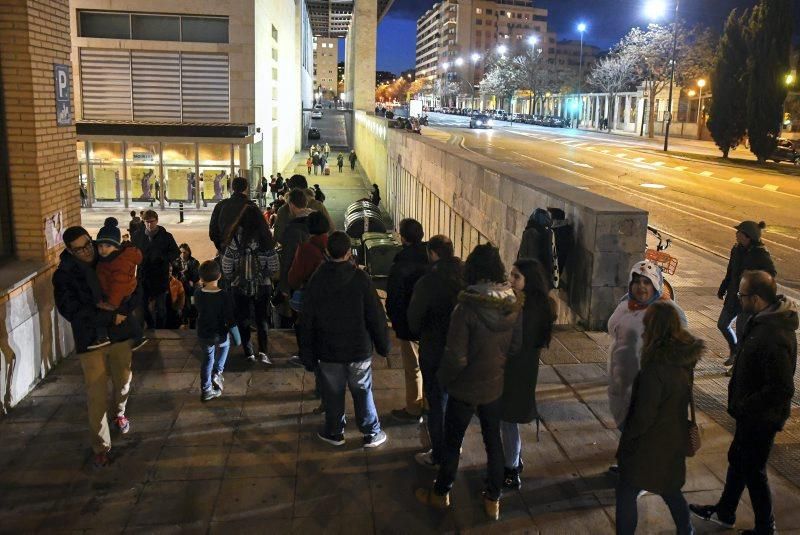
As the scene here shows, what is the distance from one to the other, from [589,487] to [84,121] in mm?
24720

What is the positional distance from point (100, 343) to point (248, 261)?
2143 millimetres

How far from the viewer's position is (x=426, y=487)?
488 centimetres

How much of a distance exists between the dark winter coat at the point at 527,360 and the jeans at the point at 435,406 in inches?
20.7

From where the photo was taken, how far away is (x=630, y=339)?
14.8 ft

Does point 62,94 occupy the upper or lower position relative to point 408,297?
→ upper

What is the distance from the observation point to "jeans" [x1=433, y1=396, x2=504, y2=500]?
4.41 meters

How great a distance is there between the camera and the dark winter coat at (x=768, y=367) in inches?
160

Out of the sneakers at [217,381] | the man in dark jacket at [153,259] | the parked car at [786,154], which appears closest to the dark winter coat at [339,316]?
the sneakers at [217,381]

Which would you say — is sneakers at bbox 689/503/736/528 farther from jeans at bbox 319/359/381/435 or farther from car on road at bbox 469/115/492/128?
car on road at bbox 469/115/492/128

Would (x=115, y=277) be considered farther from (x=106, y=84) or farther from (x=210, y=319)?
(x=106, y=84)

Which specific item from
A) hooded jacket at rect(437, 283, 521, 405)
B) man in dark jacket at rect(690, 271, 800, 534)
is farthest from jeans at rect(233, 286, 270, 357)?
man in dark jacket at rect(690, 271, 800, 534)

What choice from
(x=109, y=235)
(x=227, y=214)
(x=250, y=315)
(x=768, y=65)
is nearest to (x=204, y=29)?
(x=227, y=214)

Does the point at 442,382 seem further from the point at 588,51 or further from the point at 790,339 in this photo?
the point at 588,51

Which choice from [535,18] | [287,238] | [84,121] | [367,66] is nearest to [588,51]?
[535,18]
